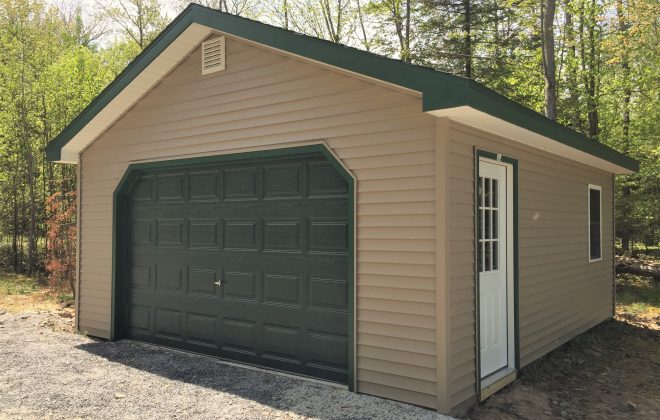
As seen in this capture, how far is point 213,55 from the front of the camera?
18.8ft

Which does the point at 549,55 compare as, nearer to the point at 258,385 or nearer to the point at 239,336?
the point at 239,336

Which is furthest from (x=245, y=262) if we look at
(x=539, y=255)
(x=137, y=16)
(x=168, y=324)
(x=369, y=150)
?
(x=137, y=16)

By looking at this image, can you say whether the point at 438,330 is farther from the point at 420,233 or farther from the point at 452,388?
the point at 420,233

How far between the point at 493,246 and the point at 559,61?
45.4 feet

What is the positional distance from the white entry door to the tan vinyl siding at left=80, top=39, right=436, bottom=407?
0.89m

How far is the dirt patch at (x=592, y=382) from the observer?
180 inches

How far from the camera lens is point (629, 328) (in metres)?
8.34

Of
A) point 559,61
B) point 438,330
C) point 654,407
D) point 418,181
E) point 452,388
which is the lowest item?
point 654,407

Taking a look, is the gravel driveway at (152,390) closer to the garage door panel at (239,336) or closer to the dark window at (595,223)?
the garage door panel at (239,336)

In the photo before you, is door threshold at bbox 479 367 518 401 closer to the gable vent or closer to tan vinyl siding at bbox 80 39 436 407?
tan vinyl siding at bbox 80 39 436 407

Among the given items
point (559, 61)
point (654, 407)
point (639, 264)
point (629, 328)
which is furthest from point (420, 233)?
point (559, 61)

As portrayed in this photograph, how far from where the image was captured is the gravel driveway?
4.14 metres

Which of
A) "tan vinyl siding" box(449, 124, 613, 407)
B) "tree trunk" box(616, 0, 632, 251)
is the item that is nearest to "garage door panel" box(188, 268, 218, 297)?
"tan vinyl siding" box(449, 124, 613, 407)

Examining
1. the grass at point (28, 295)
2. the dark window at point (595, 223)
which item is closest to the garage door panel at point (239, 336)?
the grass at point (28, 295)
